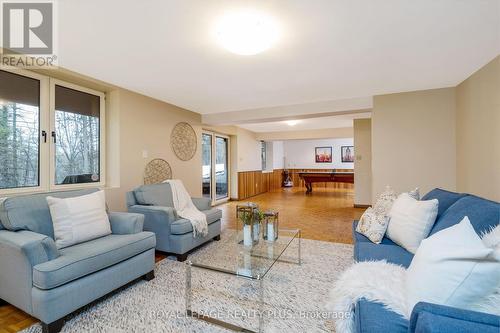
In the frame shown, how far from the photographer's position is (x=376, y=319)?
1.06 m

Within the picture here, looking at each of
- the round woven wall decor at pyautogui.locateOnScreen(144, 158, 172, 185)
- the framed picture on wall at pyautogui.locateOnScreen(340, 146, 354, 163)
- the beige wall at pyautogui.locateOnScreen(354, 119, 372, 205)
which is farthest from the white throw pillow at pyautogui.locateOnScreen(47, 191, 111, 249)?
the framed picture on wall at pyautogui.locateOnScreen(340, 146, 354, 163)

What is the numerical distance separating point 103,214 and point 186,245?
967mm

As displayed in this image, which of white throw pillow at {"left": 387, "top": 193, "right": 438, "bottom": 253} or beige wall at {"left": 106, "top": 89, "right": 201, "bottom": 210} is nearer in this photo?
white throw pillow at {"left": 387, "top": 193, "right": 438, "bottom": 253}

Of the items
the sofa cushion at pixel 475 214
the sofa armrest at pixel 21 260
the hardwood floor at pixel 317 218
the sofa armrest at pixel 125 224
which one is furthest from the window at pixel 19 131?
the sofa cushion at pixel 475 214

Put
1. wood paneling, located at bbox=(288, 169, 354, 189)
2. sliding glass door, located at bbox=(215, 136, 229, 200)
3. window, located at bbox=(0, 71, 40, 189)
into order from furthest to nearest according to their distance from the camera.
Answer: wood paneling, located at bbox=(288, 169, 354, 189) < sliding glass door, located at bbox=(215, 136, 229, 200) < window, located at bbox=(0, 71, 40, 189)

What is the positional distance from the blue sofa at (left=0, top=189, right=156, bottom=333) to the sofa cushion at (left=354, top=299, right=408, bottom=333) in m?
1.83

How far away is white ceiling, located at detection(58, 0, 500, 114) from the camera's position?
1.69 meters

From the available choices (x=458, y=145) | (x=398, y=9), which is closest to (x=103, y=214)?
(x=398, y=9)

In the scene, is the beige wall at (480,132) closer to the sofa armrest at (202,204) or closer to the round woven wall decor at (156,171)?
the sofa armrest at (202,204)

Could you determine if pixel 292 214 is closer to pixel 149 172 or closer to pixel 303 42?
pixel 149 172

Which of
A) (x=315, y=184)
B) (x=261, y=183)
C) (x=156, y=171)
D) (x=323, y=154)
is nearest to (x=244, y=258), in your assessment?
(x=156, y=171)

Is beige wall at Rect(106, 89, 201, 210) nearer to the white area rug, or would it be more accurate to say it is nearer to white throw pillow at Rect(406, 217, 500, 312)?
the white area rug
